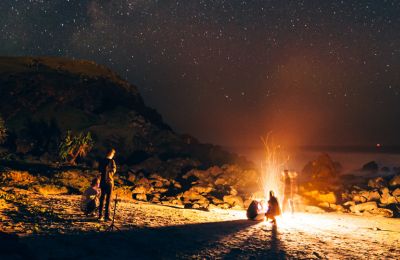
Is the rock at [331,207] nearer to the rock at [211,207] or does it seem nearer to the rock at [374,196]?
the rock at [374,196]

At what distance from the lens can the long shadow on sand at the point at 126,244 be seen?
6.71m

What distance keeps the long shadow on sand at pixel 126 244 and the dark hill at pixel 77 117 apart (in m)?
28.3

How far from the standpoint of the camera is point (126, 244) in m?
7.71

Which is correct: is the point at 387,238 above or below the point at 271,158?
below

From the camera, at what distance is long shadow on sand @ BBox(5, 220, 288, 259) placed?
264 inches

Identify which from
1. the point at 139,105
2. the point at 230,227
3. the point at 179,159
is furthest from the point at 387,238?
the point at 139,105

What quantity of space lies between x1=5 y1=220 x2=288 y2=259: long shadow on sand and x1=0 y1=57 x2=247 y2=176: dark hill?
28266mm

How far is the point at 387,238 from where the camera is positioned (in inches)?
448

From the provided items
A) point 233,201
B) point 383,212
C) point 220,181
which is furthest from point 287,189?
point 220,181

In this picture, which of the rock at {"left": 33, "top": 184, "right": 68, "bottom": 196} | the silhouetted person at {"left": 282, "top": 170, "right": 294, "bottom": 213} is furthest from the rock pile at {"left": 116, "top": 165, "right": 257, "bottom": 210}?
the silhouetted person at {"left": 282, "top": 170, "right": 294, "bottom": 213}

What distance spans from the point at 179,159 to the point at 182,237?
3172 cm

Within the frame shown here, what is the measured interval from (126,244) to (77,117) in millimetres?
43937

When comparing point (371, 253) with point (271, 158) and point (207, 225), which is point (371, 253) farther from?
point (271, 158)

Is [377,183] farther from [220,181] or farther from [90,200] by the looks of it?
[90,200]
